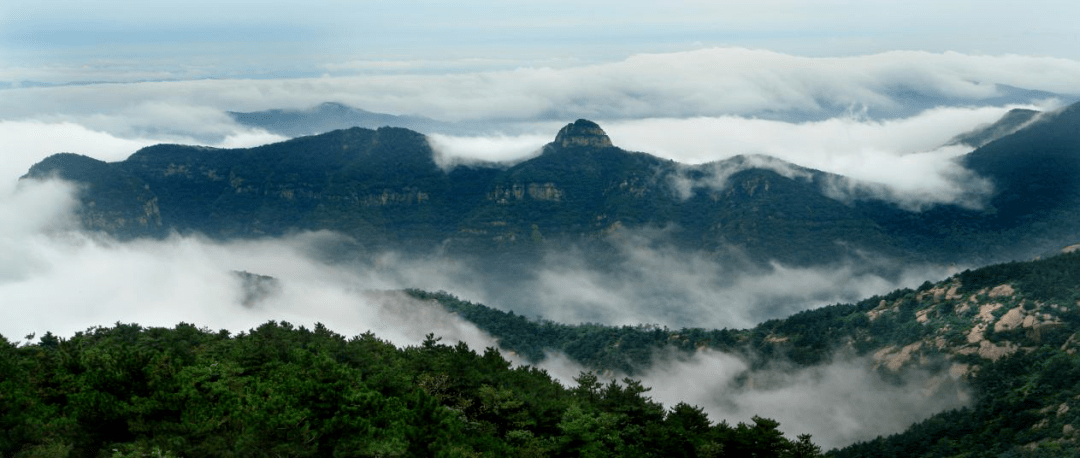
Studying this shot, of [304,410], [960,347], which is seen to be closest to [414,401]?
[304,410]

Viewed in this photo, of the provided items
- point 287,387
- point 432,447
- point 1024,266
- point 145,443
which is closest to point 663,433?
point 432,447

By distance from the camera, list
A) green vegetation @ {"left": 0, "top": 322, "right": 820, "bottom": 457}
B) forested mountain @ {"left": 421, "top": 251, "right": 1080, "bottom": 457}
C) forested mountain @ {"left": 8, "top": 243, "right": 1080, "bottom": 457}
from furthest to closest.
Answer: forested mountain @ {"left": 421, "top": 251, "right": 1080, "bottom": 457} < forested mountain @ {"left": 8, "top": 243, "right": 1080, "bottom": 457} < green vegetation @ {"left": 0, "top": 322, "right": 820, "bottom": 457}

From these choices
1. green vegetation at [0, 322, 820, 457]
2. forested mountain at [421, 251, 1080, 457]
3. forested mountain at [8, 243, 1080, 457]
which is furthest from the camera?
forested mountain at [421, 251, 1080, 457]

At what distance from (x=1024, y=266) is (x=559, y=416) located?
377 ft

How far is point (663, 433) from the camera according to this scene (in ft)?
225

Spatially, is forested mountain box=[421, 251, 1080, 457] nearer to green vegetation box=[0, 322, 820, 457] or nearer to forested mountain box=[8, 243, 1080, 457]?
forested mountain box=[8, 243, 1080, 457]

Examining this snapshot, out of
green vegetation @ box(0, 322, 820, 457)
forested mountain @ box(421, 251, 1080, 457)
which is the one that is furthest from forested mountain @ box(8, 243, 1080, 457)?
forested mountain @ box(421, 251, 1080, 457)

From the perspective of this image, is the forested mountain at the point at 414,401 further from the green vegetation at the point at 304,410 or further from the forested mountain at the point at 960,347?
the forested mountain at the point at 960,347

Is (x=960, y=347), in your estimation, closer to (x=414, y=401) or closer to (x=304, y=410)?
(x=414, y=401)

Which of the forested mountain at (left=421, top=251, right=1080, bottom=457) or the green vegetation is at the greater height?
the forested mountain at (left=421, top=251, right=1080, bottom=457)

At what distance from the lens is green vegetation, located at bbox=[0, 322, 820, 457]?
46469 mm

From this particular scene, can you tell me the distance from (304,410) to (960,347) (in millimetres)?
115377

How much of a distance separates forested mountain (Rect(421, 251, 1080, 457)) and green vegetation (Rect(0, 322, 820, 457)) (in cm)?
4192

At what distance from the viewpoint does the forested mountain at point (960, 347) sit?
102 m
